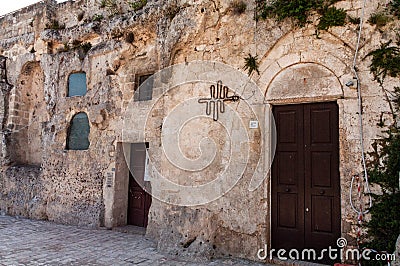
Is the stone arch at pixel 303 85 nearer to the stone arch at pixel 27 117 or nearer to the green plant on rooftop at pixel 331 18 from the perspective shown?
the green plant on rooftop at pixel 331 18

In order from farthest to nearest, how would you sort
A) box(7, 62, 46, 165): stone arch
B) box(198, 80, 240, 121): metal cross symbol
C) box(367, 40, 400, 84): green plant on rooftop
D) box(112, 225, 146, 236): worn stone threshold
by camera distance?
1. box(7, 62, 46, 165): stone arch
2. box(112, 225, 146, 236): worn stone threshold
3. box(198, 80, 240, 121): metal cross symbol
4. box(367, 40, 400, 84): green plant on rooftop

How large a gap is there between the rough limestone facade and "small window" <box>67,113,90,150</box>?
16 centimetres

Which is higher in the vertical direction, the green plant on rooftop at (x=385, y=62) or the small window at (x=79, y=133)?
the green plant on rooftop at (x=385, y=62)

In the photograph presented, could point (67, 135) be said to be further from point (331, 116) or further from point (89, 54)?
point (331, 116)

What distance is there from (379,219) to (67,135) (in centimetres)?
689

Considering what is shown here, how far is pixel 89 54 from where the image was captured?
26.2ft

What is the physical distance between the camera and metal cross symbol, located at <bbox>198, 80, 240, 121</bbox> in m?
5.48

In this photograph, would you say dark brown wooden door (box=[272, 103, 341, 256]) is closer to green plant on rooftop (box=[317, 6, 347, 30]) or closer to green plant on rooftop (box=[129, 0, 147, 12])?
green plant on rooftop (box=[317, 6, 347, 30])

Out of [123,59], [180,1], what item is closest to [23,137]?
[123,59]

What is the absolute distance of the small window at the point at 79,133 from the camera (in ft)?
25.8

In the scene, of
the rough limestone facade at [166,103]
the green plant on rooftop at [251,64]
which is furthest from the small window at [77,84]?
the green plant on rooftop at [251,64]

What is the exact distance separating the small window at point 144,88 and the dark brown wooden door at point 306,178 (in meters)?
3.06

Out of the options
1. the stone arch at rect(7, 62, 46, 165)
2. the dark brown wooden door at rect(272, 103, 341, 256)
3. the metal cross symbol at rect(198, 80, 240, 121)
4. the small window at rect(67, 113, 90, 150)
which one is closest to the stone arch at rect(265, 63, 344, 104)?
the dark brown wooden door at rect(272, 103, 341, 256)

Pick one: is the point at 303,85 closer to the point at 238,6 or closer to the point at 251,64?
the point at 251,64
